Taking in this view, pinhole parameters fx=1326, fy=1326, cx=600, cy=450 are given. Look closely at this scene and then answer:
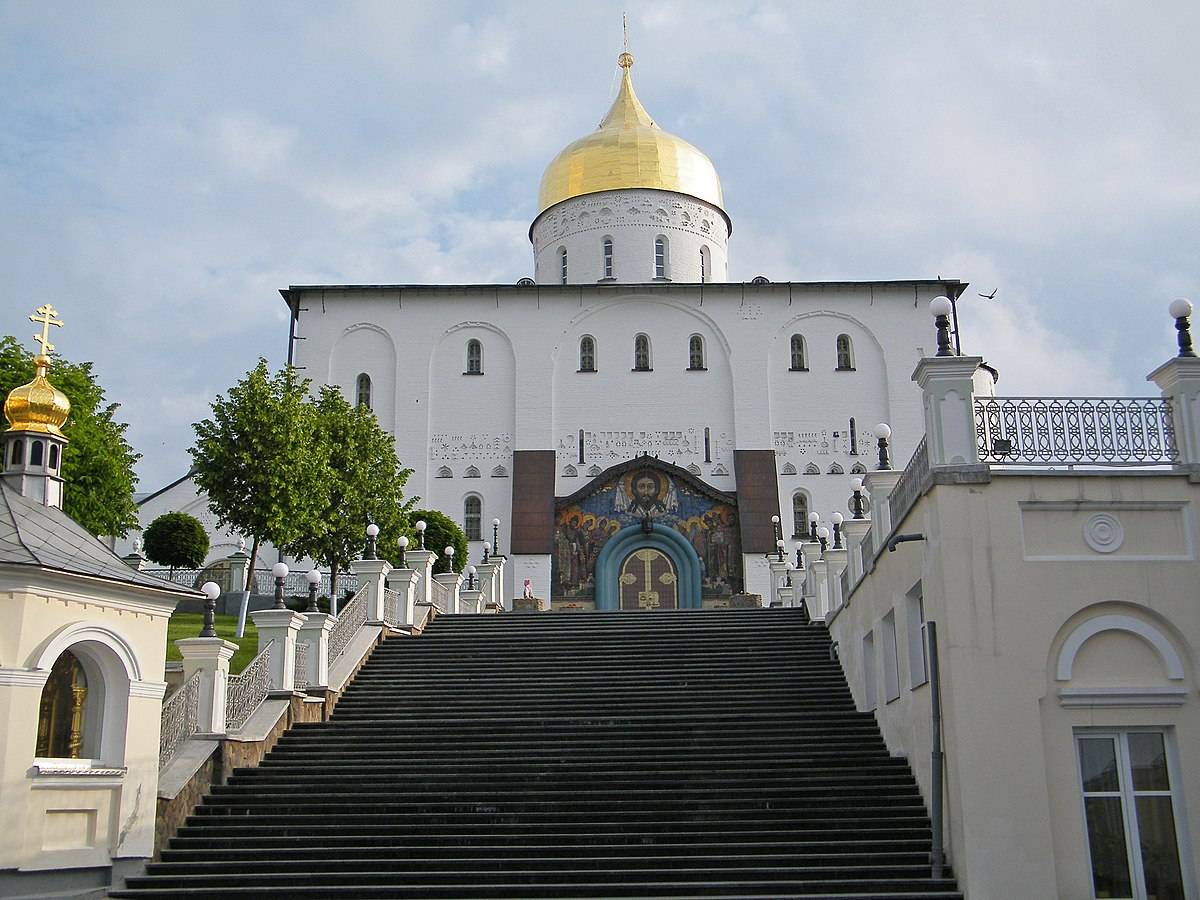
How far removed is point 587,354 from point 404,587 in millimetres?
19267

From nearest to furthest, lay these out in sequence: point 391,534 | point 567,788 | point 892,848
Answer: point 892,848, point 567,788, point 391,534

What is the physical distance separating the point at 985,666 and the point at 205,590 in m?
8.70

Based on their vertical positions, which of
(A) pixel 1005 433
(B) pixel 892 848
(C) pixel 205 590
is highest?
(A) pixel 1005 433

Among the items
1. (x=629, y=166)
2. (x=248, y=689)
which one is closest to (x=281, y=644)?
(x=248, y=689)

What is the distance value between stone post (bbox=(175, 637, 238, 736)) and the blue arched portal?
70.2ft

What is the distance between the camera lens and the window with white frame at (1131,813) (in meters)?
12.2

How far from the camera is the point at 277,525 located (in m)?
27.8

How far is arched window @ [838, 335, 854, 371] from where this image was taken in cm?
4085

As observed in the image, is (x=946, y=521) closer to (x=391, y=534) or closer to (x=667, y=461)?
(x=391, y=534)

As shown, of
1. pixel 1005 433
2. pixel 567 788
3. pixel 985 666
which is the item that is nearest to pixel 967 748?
pixel 985 666

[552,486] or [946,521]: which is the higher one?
[552,486]

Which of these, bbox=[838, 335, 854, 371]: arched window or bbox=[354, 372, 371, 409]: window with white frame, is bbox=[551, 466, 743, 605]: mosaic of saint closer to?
bbox=[838, 335, 854, 371]: arched window

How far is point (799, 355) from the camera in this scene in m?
41.1

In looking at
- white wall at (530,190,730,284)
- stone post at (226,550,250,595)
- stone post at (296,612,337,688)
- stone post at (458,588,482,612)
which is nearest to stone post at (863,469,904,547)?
stone post at (296,612,337,688)
